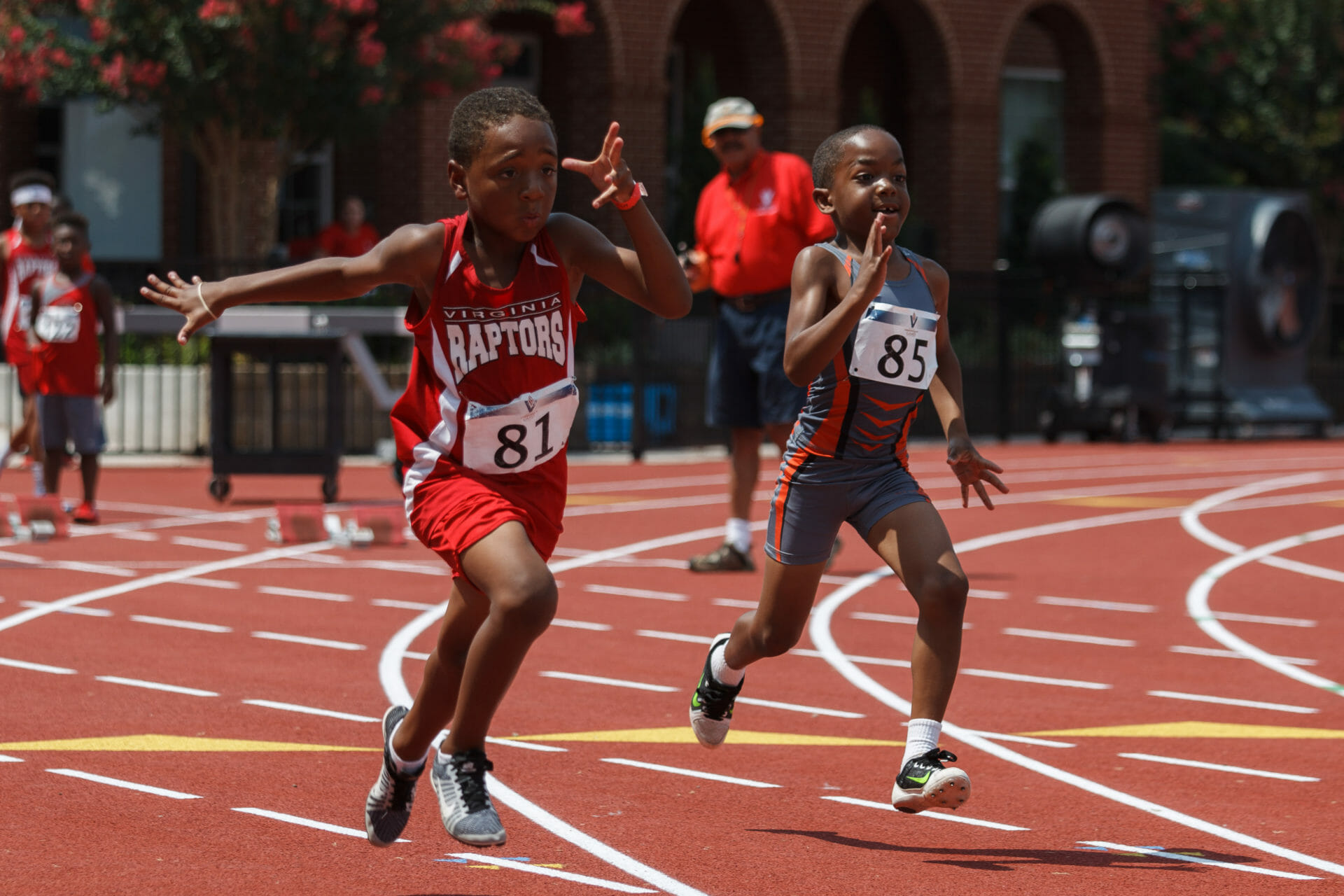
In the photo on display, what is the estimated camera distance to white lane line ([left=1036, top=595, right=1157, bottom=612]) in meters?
10.0

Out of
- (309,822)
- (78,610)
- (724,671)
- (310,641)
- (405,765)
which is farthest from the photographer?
(78,610)

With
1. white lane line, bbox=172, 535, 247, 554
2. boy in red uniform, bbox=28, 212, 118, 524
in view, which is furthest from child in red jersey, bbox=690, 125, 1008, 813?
boy in red uniform, bbox=28, 212, 118, 524

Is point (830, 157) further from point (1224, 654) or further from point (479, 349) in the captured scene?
point (1224, 654)

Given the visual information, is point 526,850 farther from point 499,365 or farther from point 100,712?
point 100,712

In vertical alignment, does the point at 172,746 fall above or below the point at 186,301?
below

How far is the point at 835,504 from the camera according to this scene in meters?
5.77

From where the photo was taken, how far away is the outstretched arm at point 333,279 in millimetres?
4750

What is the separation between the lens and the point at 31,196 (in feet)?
43.9

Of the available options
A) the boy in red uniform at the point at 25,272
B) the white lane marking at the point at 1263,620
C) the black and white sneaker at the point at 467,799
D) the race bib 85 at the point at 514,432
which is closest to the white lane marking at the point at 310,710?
the black and white sneaker at the point at 467,799

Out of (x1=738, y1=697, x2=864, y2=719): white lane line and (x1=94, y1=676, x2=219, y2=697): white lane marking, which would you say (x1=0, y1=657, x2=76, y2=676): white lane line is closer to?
(x1=94, y1=676, x2=219, y2=697): white lane marking

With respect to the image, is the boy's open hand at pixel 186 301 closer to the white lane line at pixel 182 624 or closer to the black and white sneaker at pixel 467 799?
the black and white sneaker at pixel 467 799

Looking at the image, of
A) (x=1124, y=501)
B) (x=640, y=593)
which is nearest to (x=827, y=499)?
(x=640, y=593)

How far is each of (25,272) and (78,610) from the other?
4709 mm

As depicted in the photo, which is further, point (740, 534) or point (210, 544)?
point (210, 544)
